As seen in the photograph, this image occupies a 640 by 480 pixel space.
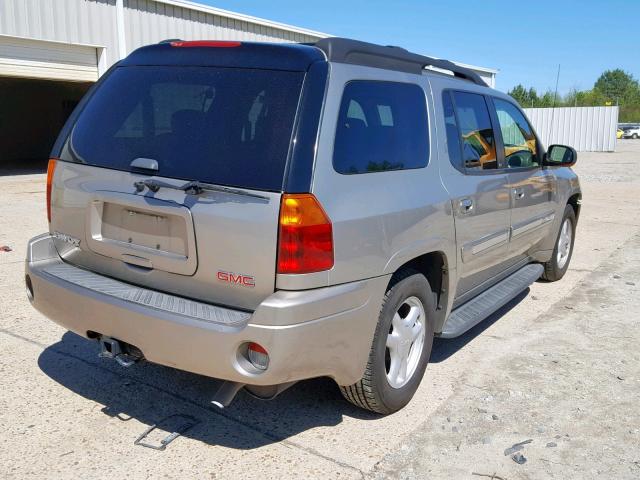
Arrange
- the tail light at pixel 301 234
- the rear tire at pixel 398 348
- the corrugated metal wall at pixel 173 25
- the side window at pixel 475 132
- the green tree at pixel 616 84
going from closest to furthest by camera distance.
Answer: the tail light at pixel 301 234 < the rear tire at pixel 398 348 < the side window at pixel 475 132 < the corrugated metal wall at pixel 173 25 < the green tree at pixel 616 84

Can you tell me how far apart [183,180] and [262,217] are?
481 millimetres

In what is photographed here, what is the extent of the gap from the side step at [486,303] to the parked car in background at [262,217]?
15cm

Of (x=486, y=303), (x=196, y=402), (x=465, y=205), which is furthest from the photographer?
(x=486, y=303)

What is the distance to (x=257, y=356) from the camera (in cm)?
279

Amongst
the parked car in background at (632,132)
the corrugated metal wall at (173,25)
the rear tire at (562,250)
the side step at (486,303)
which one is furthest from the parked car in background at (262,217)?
the parked car in background at (632,132)

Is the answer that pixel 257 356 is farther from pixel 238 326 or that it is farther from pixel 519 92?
pixel 519 92

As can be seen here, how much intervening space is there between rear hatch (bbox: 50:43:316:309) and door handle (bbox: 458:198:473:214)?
1.45 meters

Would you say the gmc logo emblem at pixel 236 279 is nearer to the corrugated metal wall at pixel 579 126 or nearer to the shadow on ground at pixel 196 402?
the shadow on ground at pixel 196 402

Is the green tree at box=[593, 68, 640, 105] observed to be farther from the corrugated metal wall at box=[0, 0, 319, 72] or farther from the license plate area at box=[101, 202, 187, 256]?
the license plate area at box=[101, 202, 187, 256]

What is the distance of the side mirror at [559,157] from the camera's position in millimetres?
5465

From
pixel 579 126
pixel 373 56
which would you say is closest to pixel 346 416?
pixel 373 56

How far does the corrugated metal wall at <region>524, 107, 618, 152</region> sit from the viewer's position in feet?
103

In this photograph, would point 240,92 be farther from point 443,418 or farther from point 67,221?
point 443,418

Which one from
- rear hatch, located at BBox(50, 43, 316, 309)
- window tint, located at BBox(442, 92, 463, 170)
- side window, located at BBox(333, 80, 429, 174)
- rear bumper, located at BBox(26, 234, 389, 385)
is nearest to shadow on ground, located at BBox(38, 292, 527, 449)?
rear bumper, located at BBox(26, 234, 389, 385)
